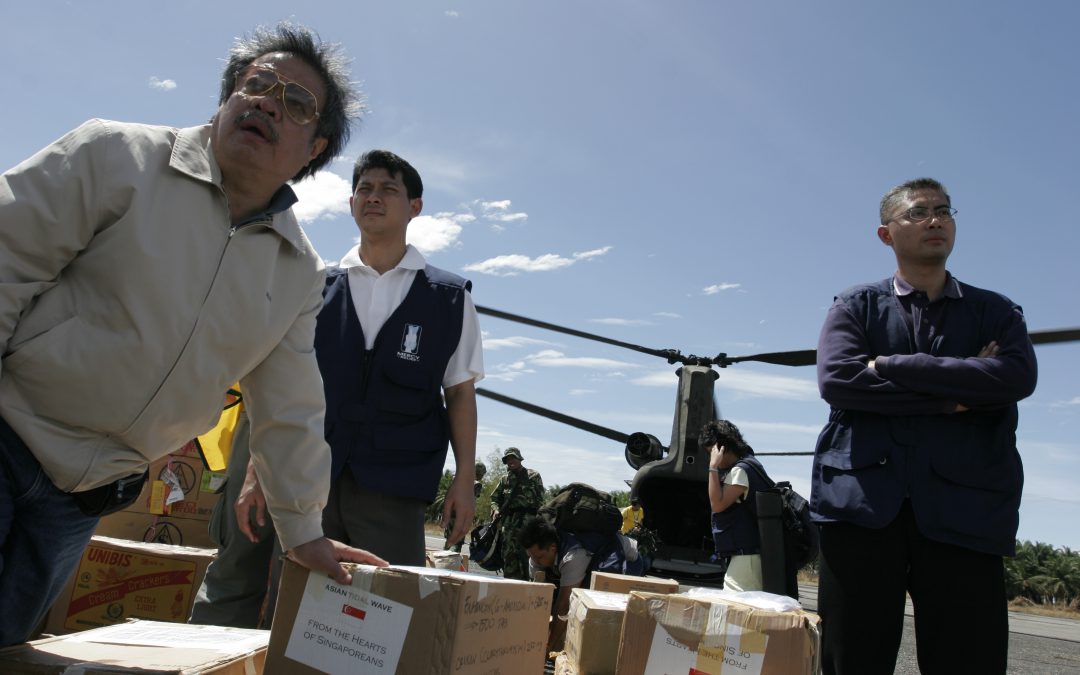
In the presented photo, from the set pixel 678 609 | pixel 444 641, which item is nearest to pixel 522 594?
pixel 444 641

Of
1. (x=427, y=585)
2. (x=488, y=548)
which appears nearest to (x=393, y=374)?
(x=427, y=585)

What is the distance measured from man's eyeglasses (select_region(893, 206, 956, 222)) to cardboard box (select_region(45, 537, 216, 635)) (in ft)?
9.98

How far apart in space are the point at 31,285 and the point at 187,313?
0.25m

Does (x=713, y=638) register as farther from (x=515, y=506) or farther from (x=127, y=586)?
(x=515, y=506)

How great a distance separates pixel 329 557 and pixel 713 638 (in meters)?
0.99

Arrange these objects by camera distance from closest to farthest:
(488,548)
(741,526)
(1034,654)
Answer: (741,526), (488,548), (1034,654)

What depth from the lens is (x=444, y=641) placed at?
1.40m

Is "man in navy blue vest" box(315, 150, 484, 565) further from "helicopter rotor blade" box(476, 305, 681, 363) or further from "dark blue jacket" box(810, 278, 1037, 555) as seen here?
"helicopter rotor blade" box(476, 305, 681, 363)

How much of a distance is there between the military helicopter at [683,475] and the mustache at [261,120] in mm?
5677

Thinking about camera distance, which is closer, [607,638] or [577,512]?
[607,638]

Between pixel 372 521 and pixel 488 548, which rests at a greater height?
pixel 372 521

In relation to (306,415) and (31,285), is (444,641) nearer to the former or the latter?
(306,415)

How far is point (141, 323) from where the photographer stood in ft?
4.31

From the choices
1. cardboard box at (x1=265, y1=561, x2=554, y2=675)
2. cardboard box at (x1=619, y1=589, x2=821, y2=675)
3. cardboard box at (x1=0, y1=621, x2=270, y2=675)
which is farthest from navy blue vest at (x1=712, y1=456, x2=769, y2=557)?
cardboard box at (x1=0, y1=621, x2=270, y2=675)
